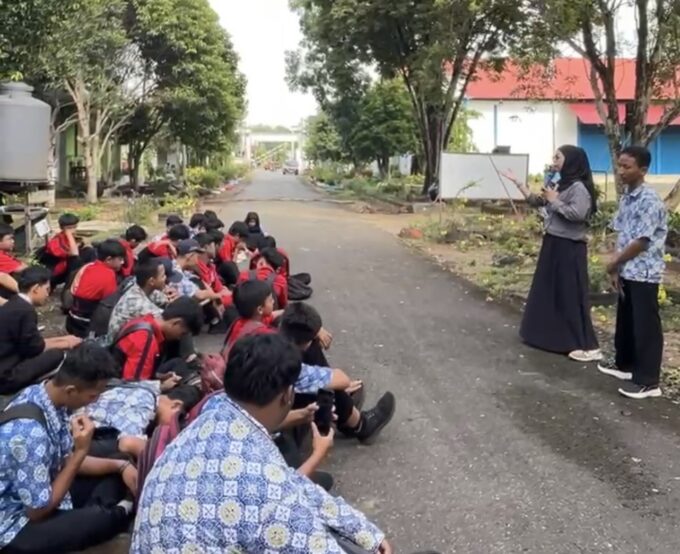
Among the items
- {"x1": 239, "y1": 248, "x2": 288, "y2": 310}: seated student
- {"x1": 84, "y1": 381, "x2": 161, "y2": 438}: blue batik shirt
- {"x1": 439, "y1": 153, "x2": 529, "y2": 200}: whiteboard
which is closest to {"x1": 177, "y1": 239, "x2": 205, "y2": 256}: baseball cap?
{"x1": 239, "y1": 248, "x2": 288, "y2": 310}: seated student

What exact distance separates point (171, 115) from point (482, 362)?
22536 mm

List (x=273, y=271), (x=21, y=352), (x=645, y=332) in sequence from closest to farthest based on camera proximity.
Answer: (x=21, y=352), (x=645, y=332), (x=273, y=271)

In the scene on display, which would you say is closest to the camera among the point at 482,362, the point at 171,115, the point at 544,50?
the point at 482,362

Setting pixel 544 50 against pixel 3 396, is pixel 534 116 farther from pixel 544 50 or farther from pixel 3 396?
pixel 3 396

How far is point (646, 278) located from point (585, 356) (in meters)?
1.11

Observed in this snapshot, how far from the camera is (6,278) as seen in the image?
621cm

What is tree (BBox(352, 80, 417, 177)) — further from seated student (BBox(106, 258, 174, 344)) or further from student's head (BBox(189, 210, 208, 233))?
seated student (BBox(106, 258, 174, 344))

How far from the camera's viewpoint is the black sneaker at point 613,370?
6212 millimetres

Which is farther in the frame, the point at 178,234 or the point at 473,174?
the point at 473,174

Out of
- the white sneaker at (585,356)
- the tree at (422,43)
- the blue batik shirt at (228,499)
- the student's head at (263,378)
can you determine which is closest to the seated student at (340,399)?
the student's head at (263,378)

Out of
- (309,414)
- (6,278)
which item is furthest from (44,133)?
(309,414)

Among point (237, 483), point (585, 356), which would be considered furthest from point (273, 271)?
point (237, 483)

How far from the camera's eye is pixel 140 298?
544 centimetres

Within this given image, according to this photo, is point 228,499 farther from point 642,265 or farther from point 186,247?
point 186,247
